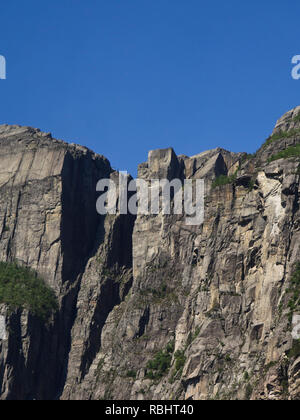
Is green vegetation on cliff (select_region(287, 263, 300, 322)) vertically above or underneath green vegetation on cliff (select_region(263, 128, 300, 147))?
underneath

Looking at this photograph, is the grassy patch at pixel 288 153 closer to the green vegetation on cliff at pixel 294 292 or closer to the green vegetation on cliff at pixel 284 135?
the green vegetation on cliff at pixel 284 135

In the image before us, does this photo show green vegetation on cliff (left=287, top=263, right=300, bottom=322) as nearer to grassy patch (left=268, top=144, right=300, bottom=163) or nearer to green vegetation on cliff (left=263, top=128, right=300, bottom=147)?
grassy patch (left=268, top=144, right=300, bottom=163)

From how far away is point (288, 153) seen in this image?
Answer: 188m

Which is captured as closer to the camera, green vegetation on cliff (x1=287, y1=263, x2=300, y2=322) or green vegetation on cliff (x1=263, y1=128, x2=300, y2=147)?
green vegetation on cliff (x1=287, y1=263, x2=300, y2=322)

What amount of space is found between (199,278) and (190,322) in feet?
24.7

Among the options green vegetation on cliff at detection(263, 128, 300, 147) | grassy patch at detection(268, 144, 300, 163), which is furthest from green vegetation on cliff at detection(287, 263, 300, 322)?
green vegetation on cliff at detection(263, 128, 300, 147)

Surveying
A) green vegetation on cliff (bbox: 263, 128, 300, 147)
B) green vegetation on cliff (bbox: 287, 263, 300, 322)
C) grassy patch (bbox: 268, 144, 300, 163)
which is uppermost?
green vegetation on cliff (bbox: 263, 128, 300, 147)

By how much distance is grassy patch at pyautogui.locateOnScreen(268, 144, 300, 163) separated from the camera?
187 m

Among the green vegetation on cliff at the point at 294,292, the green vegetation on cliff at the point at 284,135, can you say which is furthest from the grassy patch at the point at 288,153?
the green vegetation on cliff at the point at 294,292

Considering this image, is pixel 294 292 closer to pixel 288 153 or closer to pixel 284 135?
pixel 288 153

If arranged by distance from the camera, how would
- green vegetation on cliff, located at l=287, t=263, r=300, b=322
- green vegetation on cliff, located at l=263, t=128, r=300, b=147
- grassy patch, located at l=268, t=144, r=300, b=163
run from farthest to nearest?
green vegetation on cliff, located at l=263, t=128, r=300, b=147 → grassy patch, located at l=268, t=144, r=300, b=163 → green vegetation on cliff, located at l=287, t=263, r=300, b=322

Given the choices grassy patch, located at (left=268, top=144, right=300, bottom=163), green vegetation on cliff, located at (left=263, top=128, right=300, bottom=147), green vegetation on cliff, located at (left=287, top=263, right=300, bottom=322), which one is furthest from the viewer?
green vegetation on cliff, located at (left=263, top=128, right=300, bottom=147)

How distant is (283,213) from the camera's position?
18112cm
